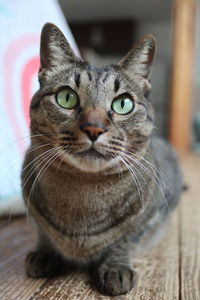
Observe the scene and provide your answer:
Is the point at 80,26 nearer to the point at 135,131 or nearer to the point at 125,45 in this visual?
the point at 125,45

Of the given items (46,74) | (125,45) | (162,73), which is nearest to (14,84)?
(46,74)

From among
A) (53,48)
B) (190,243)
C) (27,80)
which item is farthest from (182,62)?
(53,48)

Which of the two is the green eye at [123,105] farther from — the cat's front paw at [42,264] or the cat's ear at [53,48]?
the cat's front paw at [42,264]

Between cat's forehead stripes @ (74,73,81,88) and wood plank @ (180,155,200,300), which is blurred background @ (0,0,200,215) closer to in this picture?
cat's forehead stripes @ (74,73,81,88)

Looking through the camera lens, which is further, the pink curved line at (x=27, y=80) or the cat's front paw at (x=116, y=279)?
the pink curved line at (x=27, y=80)

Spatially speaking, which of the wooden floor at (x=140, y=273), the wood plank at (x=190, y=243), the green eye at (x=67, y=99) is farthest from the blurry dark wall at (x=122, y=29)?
the green eye at (x=67, y=99)

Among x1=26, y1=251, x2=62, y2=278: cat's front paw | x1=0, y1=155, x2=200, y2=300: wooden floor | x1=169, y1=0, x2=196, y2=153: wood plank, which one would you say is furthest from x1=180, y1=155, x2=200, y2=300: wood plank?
x1=169, y1=0, x2=196, y2=153: wood plank
